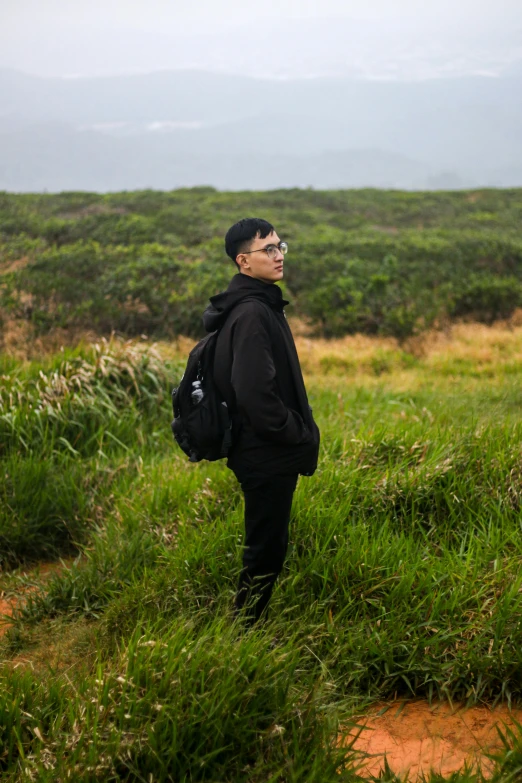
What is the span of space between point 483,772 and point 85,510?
351 centimetres

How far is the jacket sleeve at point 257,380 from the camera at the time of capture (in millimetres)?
2986

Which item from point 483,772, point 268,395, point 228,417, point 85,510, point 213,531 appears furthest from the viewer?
point 85,510

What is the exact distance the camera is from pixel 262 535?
3.33m

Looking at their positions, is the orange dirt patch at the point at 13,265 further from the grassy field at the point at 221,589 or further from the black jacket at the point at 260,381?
the black jacket at the point at 260,381

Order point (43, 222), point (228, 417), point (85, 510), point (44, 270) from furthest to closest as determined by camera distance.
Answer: point (43, 222)
point (44, 270)
point (85, 510)
point (228, 417)

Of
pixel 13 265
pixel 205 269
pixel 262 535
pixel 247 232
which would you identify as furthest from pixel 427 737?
pixel 13 265

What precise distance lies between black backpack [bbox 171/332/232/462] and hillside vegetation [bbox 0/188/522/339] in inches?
331

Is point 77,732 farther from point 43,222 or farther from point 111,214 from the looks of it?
point 111,214

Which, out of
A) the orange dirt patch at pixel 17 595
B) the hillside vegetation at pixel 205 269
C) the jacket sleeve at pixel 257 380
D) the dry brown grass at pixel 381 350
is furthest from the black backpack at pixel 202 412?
the hillside vegetation at pixel 205 269

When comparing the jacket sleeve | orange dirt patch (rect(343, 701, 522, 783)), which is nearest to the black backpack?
the jacket sleeve

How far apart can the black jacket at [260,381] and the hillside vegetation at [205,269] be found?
8.54 meters

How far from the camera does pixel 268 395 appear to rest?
299cm

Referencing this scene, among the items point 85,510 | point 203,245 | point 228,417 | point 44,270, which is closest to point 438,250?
point 203,245

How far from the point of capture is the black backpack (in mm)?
3191
